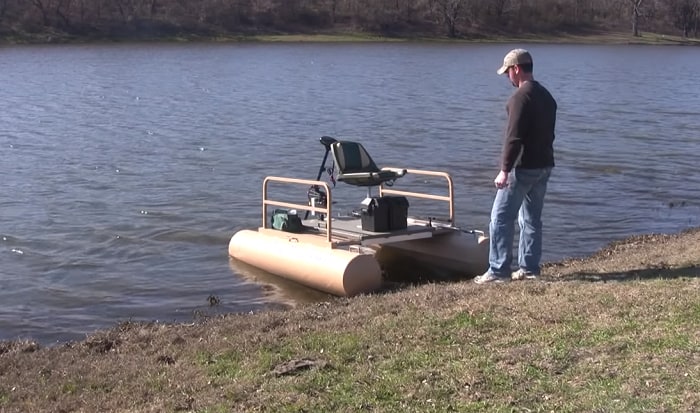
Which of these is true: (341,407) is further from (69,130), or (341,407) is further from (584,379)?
(69,130)

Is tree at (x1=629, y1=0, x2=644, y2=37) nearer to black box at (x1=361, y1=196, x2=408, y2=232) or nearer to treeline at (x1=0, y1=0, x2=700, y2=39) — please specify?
treeline at (x1=0, y1=0, x2=700, y2=39)

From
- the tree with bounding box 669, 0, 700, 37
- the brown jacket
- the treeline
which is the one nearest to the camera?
the brown jacket

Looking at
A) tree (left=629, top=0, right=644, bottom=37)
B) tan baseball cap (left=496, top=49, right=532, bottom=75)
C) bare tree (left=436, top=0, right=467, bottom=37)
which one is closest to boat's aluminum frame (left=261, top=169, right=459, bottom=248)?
tan baseball cap (left=496, top=49, right=532, bottom=75)

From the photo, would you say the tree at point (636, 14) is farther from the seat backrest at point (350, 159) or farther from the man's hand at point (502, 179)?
the man's hand at point (502, 179)

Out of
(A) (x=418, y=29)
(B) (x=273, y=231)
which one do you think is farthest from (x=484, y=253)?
(A) (x=418, y=29)

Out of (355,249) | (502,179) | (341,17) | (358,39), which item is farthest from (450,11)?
(502,179)

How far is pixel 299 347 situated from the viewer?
7.28 m

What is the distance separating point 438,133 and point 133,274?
1501 cm

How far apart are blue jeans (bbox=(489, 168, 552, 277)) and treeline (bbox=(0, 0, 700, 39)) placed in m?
59.2

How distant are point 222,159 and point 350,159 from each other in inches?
383

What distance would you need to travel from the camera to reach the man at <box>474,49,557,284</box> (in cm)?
884

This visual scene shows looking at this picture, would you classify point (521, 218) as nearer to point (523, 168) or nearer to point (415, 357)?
point (523, 168)

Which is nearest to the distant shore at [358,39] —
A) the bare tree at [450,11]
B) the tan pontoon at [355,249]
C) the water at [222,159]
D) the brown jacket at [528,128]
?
the bare tree at [450,11]

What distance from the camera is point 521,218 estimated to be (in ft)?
31.6
